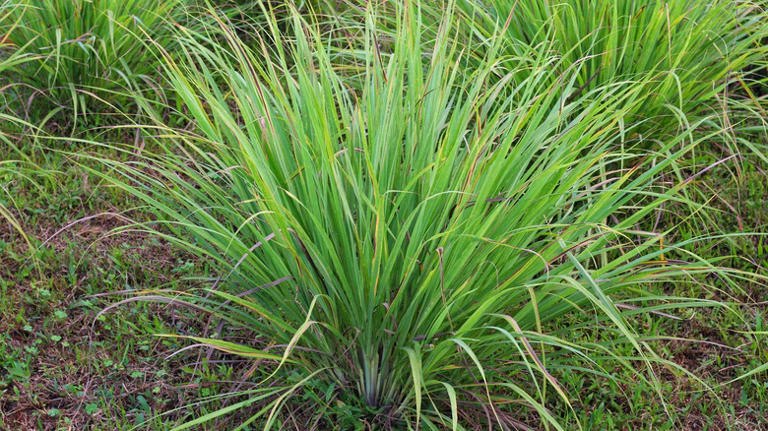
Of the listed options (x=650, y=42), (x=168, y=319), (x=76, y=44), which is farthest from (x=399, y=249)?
(x=76, y=44)

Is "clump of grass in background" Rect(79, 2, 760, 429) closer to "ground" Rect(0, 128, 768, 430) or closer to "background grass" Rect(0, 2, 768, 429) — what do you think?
"background grass" Rect(0, 2, 768, 429)

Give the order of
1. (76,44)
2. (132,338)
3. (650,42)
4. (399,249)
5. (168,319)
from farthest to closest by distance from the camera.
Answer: (76,44)
(650,42)
(168,319)
(132,338)
(399,249)

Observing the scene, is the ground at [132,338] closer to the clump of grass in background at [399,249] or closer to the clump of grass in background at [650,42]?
the clump of grass in background at [399,249]

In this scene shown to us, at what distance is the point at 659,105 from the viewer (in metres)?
2.94

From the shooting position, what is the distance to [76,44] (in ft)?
10.8

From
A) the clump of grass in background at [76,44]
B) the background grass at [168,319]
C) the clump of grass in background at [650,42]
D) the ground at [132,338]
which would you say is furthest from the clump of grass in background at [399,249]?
the clump of grass in background at [76,44]

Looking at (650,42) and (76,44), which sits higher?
(650,42)

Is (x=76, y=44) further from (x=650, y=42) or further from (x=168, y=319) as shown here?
(x=650, y=42)

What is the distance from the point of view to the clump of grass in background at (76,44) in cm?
323

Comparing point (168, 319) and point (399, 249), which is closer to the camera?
point (399, 249)

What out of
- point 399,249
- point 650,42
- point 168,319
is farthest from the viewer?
point 650,42

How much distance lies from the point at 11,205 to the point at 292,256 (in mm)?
1482

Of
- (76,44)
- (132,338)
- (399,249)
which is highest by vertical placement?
(399,249)

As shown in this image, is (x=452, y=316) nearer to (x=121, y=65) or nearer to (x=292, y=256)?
(x=292, y=256)
